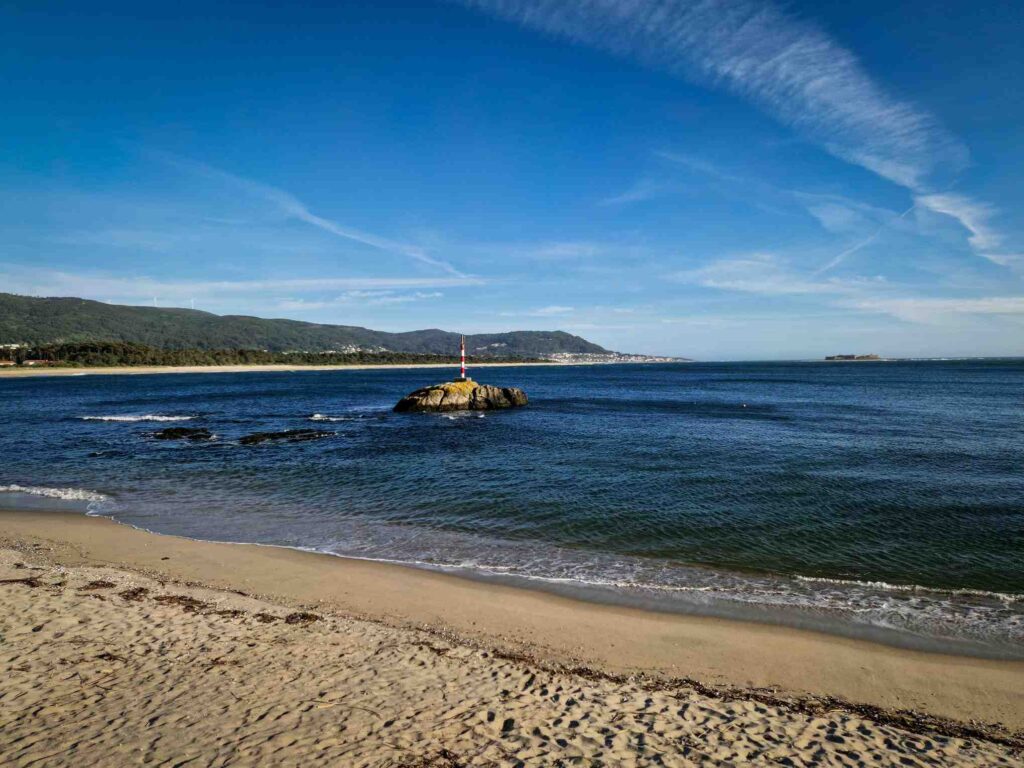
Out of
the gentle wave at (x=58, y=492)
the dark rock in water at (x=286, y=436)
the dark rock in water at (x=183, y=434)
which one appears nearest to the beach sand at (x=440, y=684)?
the gentle wave at (x=58, y=492)

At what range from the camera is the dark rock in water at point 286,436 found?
30.5 m

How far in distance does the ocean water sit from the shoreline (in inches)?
24.9

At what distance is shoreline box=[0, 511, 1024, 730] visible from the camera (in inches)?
287

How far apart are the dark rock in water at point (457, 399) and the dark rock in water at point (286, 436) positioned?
14.7 metres

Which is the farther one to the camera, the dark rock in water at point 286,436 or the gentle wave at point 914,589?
the dark rock in water at point 286,436

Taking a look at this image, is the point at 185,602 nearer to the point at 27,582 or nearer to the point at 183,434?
the point at 27,582

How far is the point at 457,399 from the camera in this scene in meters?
49.0

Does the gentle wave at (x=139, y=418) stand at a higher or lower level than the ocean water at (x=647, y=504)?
lower

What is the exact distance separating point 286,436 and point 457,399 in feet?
62.8

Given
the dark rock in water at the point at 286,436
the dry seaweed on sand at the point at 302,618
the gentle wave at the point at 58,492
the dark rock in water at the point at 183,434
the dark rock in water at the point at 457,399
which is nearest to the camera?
the dry seaweed on sand at the point at 302,618

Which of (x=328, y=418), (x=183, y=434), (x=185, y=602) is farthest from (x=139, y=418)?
(x=185, y=602)

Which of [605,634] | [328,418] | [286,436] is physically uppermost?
[605,634]

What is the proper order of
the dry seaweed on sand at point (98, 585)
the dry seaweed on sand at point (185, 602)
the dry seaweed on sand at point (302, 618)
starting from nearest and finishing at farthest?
the dry seaweed on sand at point (302, 618), the dry seaweed on sand at point (185, 602), the dry seaweed on sand at point (98, 585)

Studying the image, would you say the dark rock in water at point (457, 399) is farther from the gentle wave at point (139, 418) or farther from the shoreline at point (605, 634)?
the shoreline at point (605, 634)
